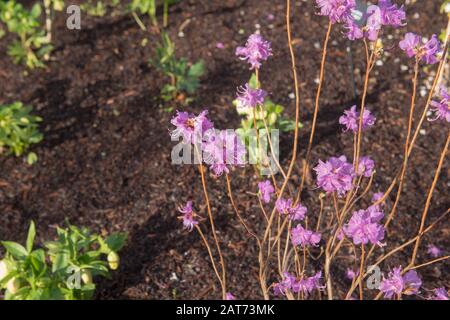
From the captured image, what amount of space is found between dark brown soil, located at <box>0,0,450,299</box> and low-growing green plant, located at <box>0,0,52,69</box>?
96mm

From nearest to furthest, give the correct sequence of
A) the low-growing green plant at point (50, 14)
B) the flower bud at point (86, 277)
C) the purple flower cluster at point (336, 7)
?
the purple flower cluster at point (336, 7) < the flower bud at point (86, 277) < the low-growing green plant at point (50, 14)

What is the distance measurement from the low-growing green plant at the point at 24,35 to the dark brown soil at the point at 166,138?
96 mm

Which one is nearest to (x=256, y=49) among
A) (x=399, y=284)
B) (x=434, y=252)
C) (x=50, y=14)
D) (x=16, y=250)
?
(x=399, y=284)

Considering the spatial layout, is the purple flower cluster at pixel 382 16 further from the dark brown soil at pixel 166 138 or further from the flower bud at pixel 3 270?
the flower bud at pixel 3 270

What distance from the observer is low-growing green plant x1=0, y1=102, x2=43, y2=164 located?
3523 millimetres

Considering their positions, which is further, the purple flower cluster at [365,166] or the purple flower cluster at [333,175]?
the purple flower cluster at [365,166]

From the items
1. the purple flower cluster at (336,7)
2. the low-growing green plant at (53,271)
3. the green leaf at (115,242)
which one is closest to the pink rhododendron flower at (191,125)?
the purple flower cluster at (336,7)

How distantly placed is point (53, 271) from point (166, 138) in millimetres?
1298

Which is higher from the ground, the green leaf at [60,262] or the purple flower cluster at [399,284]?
the green leaf at [60,262]

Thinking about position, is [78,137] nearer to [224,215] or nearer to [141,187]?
[141,187]

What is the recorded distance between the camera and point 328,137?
12.1 feet

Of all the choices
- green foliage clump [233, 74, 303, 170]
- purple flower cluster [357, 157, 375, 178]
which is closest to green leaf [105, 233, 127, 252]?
green foliage clump [233, 74, 303, 170]

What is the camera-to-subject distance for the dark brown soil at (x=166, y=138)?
308cm

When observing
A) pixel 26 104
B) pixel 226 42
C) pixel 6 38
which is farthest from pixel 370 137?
pixel 6 38
